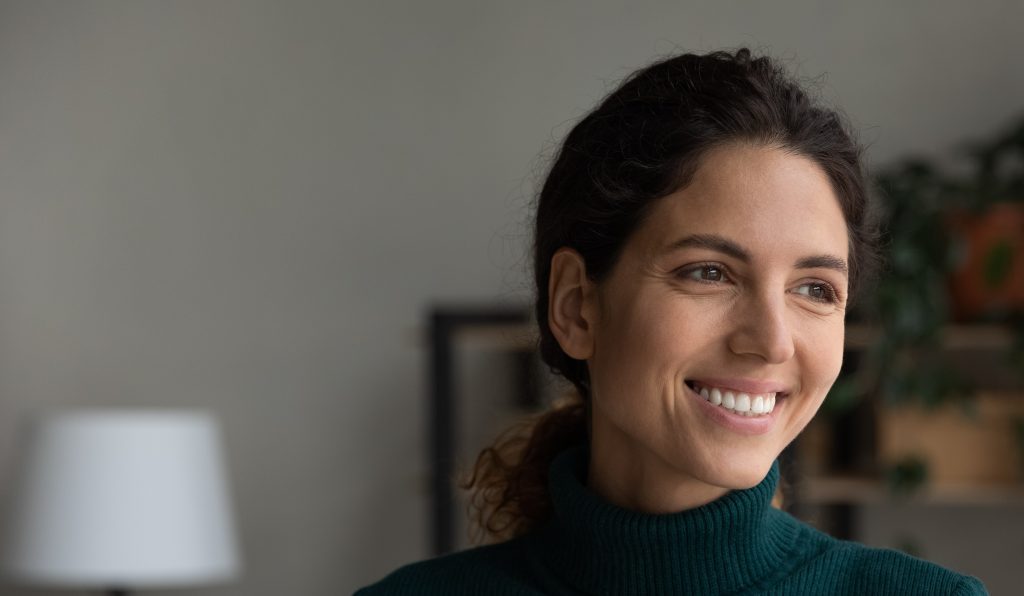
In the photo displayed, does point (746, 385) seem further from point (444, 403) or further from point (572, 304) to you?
point (444, 403)

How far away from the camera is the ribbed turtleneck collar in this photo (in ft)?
3.78

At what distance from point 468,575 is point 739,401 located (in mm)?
368

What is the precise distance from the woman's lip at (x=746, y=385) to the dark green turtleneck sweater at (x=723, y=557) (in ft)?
0.41

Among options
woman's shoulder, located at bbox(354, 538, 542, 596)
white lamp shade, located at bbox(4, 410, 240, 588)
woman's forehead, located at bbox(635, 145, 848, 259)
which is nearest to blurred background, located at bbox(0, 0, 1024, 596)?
white lamp shade, located at bbox(4, 410, 240, 588)

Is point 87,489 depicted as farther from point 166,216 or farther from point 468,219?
point 468,219

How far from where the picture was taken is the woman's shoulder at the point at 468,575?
4.22 feet

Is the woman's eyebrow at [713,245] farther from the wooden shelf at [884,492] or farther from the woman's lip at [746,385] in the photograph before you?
the wooden shelf at [884,492]

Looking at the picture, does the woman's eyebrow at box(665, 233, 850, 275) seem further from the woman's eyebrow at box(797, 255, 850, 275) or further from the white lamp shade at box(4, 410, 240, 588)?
the white lamp shade at box(4, 410, 240, 588)

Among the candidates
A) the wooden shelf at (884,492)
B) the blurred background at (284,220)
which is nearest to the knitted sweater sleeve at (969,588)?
the wooden shelf at (884,492)

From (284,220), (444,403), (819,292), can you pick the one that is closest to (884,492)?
(444,403)

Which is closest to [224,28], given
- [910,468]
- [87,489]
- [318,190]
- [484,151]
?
[318,190]

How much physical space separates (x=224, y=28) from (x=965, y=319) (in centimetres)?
187

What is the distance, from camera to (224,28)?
3.41 metres

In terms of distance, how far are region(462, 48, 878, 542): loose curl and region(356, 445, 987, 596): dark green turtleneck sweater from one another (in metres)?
0.21
